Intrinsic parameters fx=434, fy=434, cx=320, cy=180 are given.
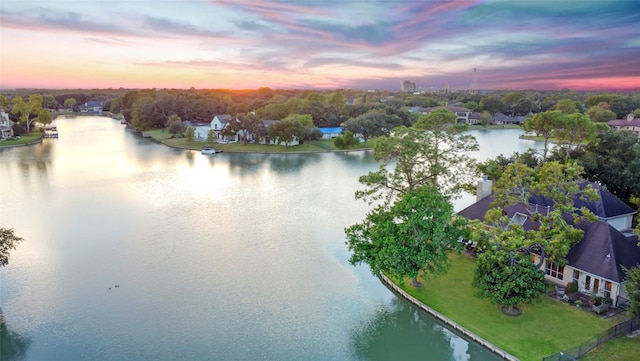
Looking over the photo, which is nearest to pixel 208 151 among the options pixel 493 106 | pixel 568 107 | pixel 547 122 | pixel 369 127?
pixel 369 127

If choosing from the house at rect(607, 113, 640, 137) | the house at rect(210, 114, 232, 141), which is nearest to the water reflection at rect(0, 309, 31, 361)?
the house at rect(210, 114, 232, 141)

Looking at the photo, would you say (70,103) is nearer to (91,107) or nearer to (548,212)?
(91,107)

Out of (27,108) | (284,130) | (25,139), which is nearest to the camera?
(284,130)

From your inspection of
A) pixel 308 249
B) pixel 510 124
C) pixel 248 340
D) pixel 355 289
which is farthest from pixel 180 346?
pixel 510 124

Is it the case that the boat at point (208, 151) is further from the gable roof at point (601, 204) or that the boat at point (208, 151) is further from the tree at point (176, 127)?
the gable roof at point (601, 204)

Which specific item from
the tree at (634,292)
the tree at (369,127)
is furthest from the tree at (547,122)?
the tree at (634,292)

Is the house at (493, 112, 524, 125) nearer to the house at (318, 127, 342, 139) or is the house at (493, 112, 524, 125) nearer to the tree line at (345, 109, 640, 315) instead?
the house at (318, 127, 342, 139)

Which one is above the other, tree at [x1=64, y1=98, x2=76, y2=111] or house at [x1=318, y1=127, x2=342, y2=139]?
tree at [x1=64, y1=98, x2=76, y2=111]
